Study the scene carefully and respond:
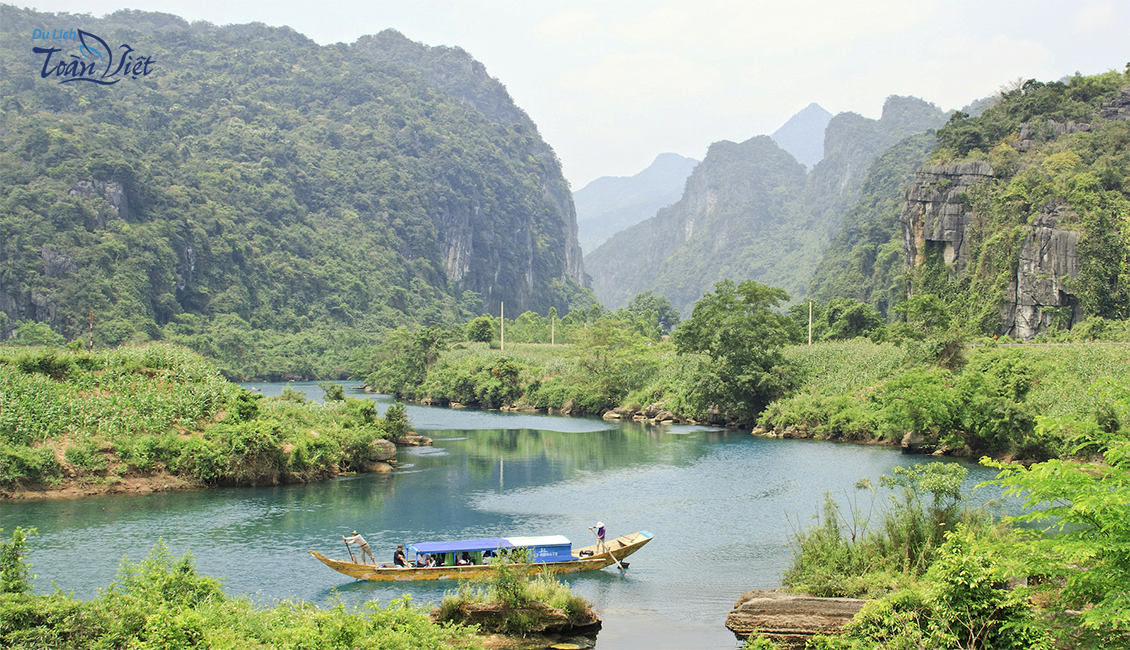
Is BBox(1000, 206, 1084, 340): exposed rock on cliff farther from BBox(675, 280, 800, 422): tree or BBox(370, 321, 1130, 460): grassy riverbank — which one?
BBox(675, 280, 800, 422): tree

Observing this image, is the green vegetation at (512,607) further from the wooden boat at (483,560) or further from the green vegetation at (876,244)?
the green vegetation at (876,244)

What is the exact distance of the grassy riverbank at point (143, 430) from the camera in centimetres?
2338

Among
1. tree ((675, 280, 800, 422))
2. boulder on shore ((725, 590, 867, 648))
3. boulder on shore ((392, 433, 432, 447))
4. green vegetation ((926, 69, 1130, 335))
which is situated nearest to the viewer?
boulder on shore ((725, 590, 867, 648))

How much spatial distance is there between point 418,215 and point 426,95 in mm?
48424

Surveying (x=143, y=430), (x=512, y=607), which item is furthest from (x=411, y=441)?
(x=512, y=607)

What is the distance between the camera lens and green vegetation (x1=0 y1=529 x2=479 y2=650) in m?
9.66

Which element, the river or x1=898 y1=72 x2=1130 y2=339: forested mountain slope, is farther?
x1=898 y1=72 x2=1130 y2=339: forested mountain slope

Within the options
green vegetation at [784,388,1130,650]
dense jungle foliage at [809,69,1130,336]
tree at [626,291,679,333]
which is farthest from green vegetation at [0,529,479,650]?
tree at [626,291,679,333]

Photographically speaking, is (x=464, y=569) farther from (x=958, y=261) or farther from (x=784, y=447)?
(x=958, y=261)

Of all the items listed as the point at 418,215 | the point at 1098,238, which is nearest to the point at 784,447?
the point at 1098,238

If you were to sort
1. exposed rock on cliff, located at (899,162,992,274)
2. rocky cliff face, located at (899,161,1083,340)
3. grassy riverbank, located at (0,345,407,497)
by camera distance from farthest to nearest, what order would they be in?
1. exposed rock on cliff, located at (899,162,992,274)
2. rocky cliff face, located at (899,161,1083,340)
3. grassy riverbank, located at (0,345,407,497)

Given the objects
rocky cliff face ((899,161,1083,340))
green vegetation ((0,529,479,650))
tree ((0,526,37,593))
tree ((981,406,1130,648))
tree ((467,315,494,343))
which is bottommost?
green vegetation ((0,529,479,650))

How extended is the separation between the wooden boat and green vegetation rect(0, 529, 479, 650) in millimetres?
4703

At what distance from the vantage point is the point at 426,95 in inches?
6806
